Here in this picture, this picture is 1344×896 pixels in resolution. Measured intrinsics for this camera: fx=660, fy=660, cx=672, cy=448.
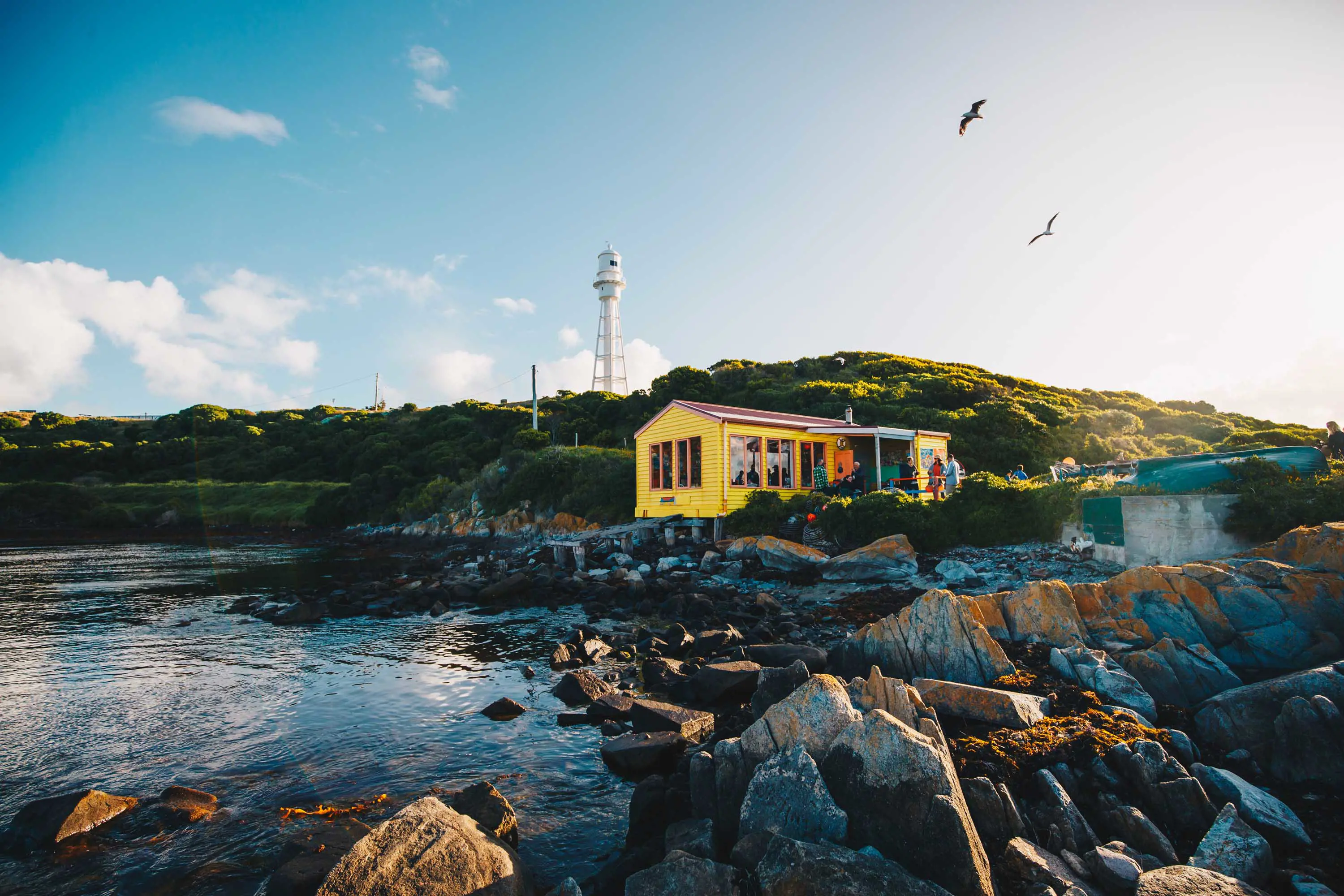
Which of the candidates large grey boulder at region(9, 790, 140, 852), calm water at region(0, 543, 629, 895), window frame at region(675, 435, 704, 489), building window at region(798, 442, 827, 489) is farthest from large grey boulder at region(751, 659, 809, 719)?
building window at region(798, 442, 827, 489)

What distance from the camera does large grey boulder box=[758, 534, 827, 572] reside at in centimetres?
1800

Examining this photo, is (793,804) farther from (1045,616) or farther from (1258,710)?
(1045,616)

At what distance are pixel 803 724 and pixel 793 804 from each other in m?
0.81

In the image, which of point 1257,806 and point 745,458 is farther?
point 745,458

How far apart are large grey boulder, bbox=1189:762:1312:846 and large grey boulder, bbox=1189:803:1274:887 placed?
0.25 meters

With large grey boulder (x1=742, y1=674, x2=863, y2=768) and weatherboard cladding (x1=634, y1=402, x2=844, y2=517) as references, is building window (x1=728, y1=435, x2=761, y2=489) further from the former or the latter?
large grey boulder (x1=742, y1=674, x2=863, y2=768)

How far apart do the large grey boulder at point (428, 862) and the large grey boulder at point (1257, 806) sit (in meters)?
5.16

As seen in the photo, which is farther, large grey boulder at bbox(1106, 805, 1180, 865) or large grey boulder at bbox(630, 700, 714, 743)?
large grey boulder at bbox(630, 700, 714, 743)

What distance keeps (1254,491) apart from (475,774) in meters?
13.9

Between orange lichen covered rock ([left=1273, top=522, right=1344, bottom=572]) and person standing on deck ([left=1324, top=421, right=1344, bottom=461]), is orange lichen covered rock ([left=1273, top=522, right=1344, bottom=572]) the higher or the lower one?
the lower one

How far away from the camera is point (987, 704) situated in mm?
6355

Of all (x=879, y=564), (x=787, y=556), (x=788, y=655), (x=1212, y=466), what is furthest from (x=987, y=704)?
(x=787, y=556)

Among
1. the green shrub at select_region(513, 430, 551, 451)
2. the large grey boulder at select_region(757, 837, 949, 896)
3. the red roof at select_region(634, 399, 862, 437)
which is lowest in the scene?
the large grey boulder at select_region(757, 837, 949, 896)

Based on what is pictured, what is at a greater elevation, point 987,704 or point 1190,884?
point 987,704
